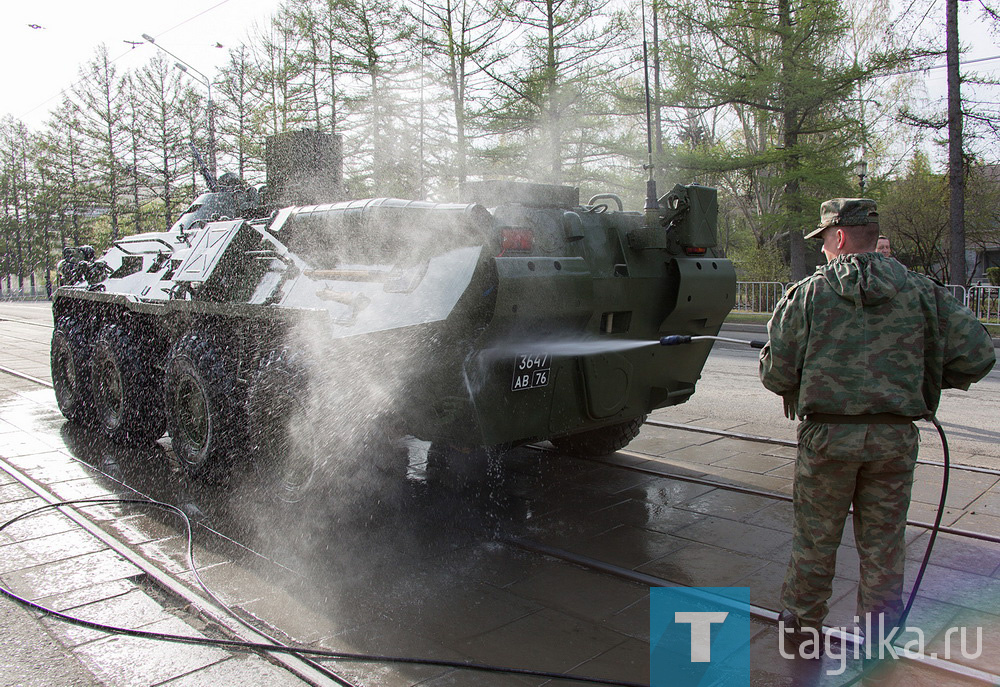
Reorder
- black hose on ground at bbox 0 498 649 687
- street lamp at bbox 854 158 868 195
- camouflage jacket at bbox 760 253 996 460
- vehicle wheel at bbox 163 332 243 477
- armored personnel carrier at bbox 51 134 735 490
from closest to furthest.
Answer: camouflage jacket at bbox 760 253 996 460
black hose on ground at bbox 0 498 649 687
armored personnel carrier at bbox 51 134 735 490
vehicle wheel at bbox 163 332 243 477
street lamp at bbox 854 158 868 195

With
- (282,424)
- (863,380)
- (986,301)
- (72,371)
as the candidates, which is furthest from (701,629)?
(986,301)

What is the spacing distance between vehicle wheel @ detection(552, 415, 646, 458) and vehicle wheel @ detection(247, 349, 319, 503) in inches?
86.0

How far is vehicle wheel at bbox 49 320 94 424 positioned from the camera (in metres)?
7.40

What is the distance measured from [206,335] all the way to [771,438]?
13.9 ft

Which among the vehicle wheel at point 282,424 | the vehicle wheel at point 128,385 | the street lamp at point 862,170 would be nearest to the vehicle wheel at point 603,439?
the vehicle wheel at point 282,424

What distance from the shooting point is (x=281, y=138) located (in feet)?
24.3

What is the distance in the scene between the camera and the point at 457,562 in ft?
13.4

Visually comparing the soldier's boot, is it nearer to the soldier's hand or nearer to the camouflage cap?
the soldier's hand

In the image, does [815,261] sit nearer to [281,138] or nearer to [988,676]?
[281,138]

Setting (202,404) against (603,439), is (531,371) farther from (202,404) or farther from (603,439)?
(202,404)

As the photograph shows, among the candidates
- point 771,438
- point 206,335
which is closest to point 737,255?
point 771,438

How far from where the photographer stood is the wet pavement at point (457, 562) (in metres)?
3.14
